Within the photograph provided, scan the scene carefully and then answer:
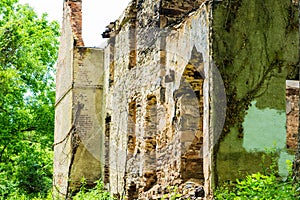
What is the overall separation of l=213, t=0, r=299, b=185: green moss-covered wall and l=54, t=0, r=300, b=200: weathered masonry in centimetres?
1

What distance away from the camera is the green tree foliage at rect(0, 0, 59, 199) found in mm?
20547

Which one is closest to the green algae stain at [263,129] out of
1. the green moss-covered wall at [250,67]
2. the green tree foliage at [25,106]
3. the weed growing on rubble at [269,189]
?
the green moss-covered wall at [250,67]

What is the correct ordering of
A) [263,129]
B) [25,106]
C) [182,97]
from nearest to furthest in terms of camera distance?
[263,129] → [182,97] → [25,106]

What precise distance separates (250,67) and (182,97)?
1506mm

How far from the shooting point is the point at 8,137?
2048 centimetres

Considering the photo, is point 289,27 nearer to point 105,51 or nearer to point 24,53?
point 105,51

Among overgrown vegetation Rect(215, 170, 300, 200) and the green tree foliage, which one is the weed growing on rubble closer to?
overgrown vegetation Rect(215, 170, 300, 200)

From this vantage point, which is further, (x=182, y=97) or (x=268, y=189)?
(x=182, y=97)

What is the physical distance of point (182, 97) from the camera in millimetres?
9750

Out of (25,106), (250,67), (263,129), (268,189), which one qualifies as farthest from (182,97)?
(25,106)

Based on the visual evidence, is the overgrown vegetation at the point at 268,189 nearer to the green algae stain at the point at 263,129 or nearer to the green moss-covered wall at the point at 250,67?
the green moss-covered wall at the point at 250,67

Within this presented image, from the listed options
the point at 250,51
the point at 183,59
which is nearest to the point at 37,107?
the point at 183,59

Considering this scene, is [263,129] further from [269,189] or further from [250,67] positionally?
[269,189]

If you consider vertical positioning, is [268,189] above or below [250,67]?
below
